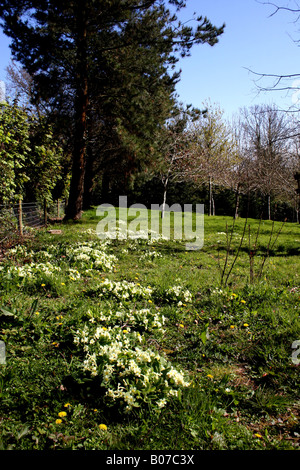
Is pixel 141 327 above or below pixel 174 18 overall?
below

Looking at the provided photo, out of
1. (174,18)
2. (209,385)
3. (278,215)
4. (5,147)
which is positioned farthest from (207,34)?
(278,215)

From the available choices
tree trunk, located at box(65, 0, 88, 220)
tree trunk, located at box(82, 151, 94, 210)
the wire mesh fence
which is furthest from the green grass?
tree trunk, located at box(82, 151, 94, 210)

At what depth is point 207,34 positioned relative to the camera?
11.0 meters

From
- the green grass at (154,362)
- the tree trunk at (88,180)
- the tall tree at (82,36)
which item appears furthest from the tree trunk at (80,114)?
the green grass at (154,362)

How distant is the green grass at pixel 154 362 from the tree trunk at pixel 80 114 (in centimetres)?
743

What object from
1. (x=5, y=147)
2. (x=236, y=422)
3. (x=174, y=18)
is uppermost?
(x=174, y=18)

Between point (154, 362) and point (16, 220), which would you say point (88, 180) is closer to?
point (16, 220)

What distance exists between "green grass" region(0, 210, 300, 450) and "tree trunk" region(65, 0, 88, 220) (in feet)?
24.4

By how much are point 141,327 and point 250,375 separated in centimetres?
138

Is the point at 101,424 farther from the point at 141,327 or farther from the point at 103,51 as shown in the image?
the point at 103,51

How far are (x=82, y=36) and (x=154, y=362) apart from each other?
12214 millimetres

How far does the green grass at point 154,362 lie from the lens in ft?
7.43

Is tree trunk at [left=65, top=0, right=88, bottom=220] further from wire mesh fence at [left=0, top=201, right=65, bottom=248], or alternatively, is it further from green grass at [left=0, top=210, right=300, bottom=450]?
green grass at [left=0, top=210, right=300, bottom=450]

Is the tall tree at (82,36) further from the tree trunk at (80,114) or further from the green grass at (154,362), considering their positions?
the green grass at (154,362)
